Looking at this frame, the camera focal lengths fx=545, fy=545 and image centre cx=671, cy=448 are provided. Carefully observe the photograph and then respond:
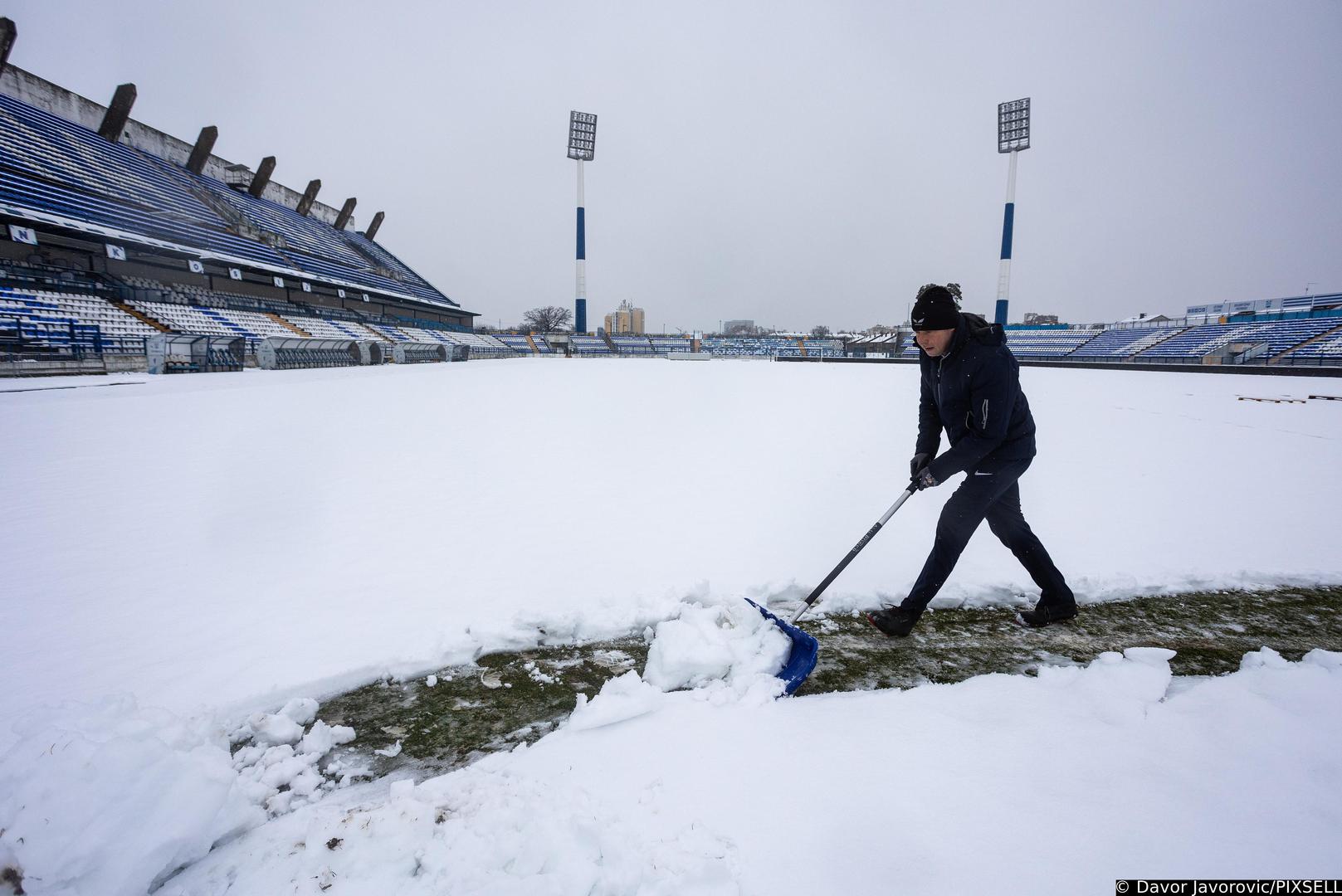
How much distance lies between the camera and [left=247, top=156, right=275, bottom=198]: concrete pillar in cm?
3284

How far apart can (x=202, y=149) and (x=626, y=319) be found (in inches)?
3091

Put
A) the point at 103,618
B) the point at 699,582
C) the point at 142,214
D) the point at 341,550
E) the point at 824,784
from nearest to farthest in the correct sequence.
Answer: the point at 824,784, the point at 103,618, the point at 699,582, the point at 341,550, the point at 142,214

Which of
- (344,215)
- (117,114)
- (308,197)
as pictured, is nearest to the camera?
(117,114)

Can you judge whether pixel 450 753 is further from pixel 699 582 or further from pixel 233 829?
pixel 699 582

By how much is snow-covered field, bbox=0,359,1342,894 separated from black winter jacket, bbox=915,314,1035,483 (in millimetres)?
881

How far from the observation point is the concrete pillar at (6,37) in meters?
19.7

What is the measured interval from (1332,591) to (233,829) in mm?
5110

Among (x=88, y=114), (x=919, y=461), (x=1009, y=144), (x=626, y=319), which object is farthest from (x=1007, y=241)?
(x=626, y=319)

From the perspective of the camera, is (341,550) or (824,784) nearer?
(824,784)

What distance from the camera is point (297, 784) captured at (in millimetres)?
1634

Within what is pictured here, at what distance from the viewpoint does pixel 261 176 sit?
33031 millimetres

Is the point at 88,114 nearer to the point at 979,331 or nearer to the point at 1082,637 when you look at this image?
the point at 979,331

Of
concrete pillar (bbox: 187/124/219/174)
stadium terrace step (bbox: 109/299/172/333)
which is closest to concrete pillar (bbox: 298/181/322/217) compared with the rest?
concrete pillar (bbox: 187/124/219/174)

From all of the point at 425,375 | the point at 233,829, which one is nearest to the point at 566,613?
the point at 233,829
